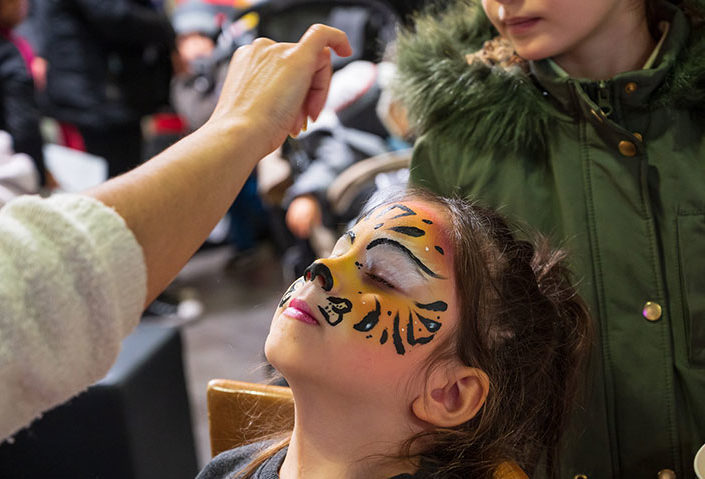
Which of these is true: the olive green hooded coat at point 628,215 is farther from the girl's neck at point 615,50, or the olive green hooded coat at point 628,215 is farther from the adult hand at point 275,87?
the adult hand at point 275,87

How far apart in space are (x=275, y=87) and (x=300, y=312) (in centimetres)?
29

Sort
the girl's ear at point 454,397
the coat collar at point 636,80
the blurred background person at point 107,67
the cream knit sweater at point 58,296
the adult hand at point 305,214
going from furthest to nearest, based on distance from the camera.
A: the blurred background person at point 107,67
the adult hand at point 305,214
the coat collar at point 636,80
the girl's ear at point 454,397
the cream knit sweater at point 58,296

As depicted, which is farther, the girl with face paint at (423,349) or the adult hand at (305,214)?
the adult hand at (305,214)

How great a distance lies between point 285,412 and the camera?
1.25 meters

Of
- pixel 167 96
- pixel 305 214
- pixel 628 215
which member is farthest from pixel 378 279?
pixel 167 96

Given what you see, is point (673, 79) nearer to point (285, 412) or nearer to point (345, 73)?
point (285, 412)

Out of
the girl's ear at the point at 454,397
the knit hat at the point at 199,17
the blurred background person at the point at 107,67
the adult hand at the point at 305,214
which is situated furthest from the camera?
the knit hat at the point at 199,17

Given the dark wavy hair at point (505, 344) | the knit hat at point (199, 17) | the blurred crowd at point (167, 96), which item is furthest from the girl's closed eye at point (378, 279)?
the knit hat at point (199, 17)

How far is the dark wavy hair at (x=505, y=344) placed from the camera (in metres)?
1.05

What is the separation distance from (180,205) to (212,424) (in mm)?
661

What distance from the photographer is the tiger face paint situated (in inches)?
39.0

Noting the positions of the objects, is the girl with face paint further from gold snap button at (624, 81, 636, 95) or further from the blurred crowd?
the blurred crowd

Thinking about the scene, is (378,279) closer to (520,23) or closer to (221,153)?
(221,153)

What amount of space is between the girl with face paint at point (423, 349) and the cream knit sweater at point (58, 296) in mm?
353
